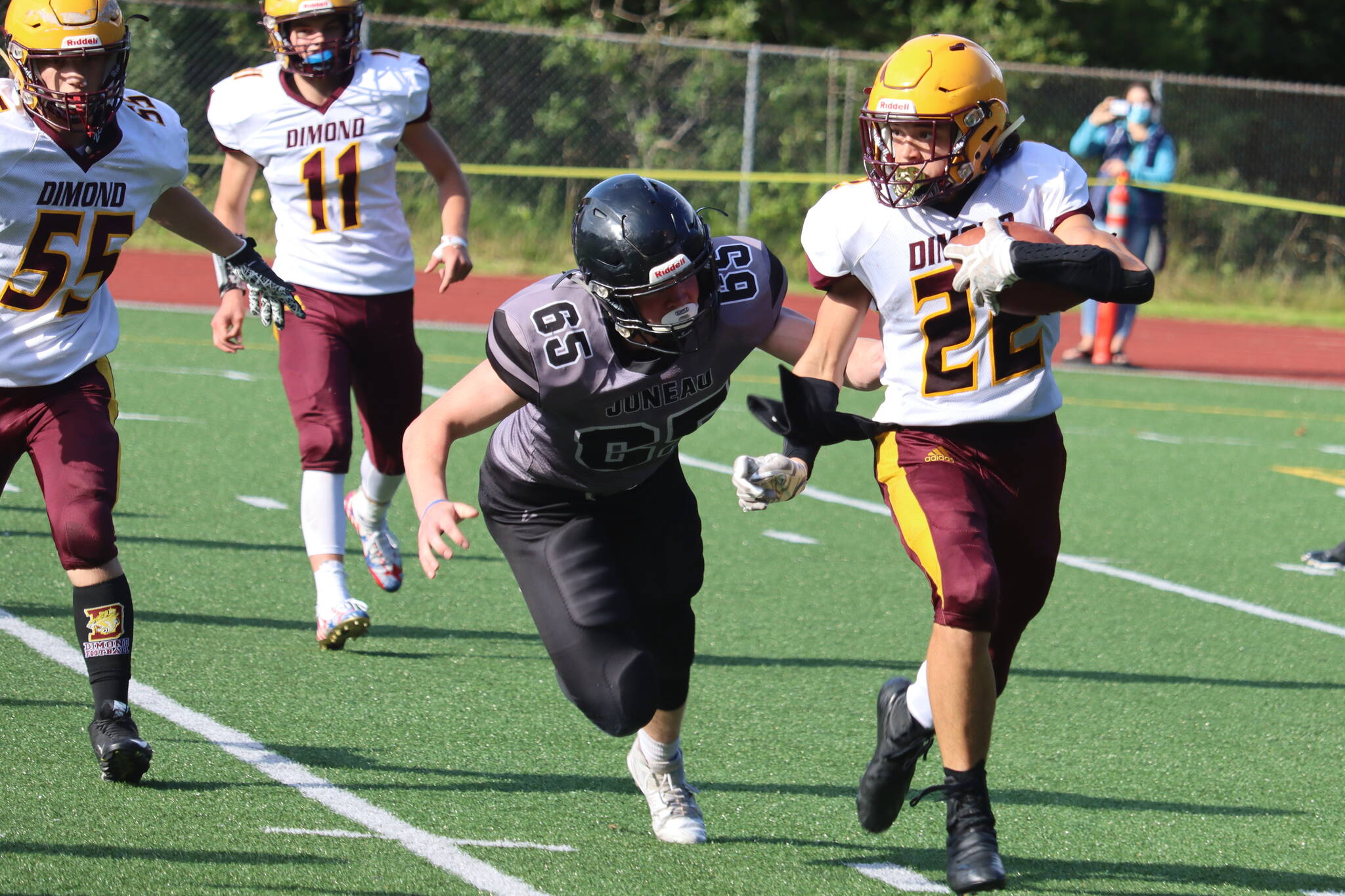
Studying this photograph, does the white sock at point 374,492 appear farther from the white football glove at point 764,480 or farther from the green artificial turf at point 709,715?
the white football glove at point 764,480

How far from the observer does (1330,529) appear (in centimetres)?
812

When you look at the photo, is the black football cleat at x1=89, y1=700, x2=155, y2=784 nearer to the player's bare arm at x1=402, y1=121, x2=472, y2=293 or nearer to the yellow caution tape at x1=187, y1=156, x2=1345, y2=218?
the player's bare arm at x1=402, y1=121, x2=472, y2=293

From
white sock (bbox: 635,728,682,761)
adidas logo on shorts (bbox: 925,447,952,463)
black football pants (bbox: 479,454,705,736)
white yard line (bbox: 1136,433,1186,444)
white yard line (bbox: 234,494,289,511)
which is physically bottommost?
white yard line (bbox: 1136,433,1186,444)

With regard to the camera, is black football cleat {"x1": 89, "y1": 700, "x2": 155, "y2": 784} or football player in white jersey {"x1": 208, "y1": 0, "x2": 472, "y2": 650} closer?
black football cleat {"x1": 89, "y1": 700, "x2": 155, "y2": 784}

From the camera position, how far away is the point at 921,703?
3900 mm

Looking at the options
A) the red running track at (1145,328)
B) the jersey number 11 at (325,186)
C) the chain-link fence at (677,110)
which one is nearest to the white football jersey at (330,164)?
the jersey number 11 at (325,186)

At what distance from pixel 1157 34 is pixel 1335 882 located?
70.5 ft

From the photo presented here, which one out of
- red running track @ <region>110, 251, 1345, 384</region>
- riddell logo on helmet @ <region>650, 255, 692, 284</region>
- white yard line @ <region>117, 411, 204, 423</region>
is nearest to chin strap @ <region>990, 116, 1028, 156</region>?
riddell logo on helmet @ <region>650, 255, 692, 284</region>

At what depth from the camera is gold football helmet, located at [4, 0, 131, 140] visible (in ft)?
13.4

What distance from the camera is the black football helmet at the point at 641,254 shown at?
3.49 meters

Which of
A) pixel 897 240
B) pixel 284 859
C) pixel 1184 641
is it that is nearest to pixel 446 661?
pixel 284 859

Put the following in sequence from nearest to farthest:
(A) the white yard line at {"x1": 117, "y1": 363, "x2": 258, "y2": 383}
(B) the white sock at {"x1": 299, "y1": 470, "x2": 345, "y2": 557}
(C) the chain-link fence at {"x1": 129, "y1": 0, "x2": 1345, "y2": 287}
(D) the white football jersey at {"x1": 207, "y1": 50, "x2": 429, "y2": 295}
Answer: (B) the white sock at {"x1": 299, "y1": 470, "x2": 345, "y2": 557} < (D) the white football jersey at {"x1": 207, "y1": 50, "x2": 429, "y2": 295} < (A) the white yard line at {"x1": 117, "y1": 363, "x2": 258, "y2": 383} < (C) the chain-link fence at {"x1": 129, "y1": 0, "x2": 1345, "y2": 287}

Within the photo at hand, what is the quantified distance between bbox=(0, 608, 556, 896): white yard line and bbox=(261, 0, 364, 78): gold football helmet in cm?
201

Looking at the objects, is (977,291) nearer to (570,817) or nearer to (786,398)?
(786,398)
